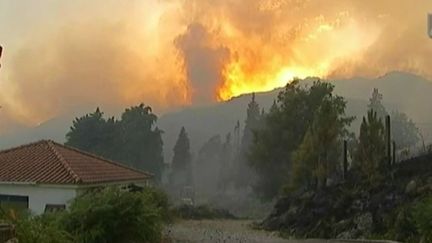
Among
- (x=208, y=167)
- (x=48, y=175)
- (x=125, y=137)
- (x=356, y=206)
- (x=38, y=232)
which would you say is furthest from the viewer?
(x=208, y=167)

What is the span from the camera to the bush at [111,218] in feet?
54.7

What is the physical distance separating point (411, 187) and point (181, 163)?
2472 inches

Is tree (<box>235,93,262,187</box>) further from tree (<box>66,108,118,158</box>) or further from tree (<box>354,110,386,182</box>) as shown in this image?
tree (<box>354,110,386,182</box>)

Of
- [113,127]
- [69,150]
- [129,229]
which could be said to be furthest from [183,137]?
[129,229]

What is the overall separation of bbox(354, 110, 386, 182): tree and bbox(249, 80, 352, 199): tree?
1903 cm

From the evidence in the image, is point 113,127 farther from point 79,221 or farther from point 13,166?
point 79,221

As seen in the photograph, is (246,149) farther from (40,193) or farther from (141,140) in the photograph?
(40,193)

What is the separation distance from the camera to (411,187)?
26094 mm

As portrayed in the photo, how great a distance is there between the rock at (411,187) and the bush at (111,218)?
13.1 meters

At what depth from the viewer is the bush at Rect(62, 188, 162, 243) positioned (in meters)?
16.7

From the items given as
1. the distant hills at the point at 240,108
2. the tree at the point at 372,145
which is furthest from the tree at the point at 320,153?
the distant hills at the point at 240,108

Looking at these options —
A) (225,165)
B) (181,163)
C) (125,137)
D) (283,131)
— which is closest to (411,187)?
(283,131)

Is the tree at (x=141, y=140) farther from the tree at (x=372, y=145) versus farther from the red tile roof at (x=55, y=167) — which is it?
the tree at (x=372, y=145)

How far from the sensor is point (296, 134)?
51.2 meters
